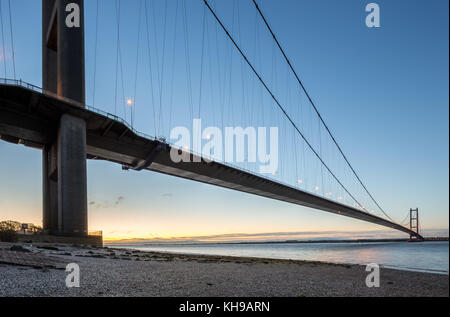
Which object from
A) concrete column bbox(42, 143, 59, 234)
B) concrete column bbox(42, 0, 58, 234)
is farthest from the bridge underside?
concrete column bbox(42, 0, 58, 234)

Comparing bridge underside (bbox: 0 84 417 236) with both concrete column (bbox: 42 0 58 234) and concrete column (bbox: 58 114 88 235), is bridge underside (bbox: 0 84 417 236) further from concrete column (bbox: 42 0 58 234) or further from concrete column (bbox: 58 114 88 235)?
concrete column (bbox: 42 0 58 234)

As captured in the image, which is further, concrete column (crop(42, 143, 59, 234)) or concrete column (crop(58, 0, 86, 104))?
concrete column (crop(42, 143, 59, 234))

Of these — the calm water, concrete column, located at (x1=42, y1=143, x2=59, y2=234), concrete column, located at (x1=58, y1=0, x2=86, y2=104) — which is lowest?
the calm water

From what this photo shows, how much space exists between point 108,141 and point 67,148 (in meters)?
7.28

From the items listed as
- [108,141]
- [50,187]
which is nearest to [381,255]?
[108,141]

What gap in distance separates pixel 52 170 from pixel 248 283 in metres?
31.5

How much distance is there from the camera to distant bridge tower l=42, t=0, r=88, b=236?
30469mm

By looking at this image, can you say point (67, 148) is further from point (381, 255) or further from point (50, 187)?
point (381, 255)

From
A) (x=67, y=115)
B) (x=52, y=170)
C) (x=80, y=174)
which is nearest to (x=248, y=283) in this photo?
(x=80, y=174)

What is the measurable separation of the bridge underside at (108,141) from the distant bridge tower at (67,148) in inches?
59.2

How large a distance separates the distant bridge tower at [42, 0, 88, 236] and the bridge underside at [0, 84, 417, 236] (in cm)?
150

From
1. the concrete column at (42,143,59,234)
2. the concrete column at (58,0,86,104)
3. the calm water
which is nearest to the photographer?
the calm water
